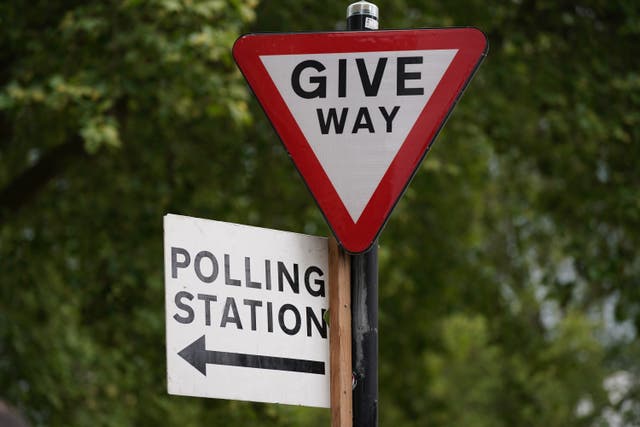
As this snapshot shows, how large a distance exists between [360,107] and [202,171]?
16.2 ft

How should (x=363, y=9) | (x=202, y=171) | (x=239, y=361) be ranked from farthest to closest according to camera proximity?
(x=202, y=171) < (x=363, y=9) < (x=239, y=361)

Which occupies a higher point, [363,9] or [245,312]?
[363,9]

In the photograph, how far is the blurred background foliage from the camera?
5617 millimetres

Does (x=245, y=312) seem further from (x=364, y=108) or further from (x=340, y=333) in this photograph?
(x=364, y=108)

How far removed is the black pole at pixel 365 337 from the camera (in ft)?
7.12

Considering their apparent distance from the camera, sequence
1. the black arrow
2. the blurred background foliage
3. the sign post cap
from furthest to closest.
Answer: the blurred background foliage < the sign post cap < the black arrow

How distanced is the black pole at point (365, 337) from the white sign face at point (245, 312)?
0.22 feet

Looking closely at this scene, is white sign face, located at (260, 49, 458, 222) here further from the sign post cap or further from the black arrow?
the black arrow

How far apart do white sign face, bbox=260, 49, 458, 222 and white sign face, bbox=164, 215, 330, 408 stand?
169 millimetres

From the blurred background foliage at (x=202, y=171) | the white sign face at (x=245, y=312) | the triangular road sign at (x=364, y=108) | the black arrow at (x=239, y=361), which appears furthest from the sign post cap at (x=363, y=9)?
the blurred background foliage at (x=202, y=171)

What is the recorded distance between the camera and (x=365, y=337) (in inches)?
86.4

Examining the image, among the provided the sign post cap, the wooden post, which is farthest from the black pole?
the sign post cap

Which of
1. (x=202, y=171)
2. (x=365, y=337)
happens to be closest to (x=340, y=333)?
(x=365, y=337)

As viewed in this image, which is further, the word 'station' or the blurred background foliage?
the blurred background foliage
